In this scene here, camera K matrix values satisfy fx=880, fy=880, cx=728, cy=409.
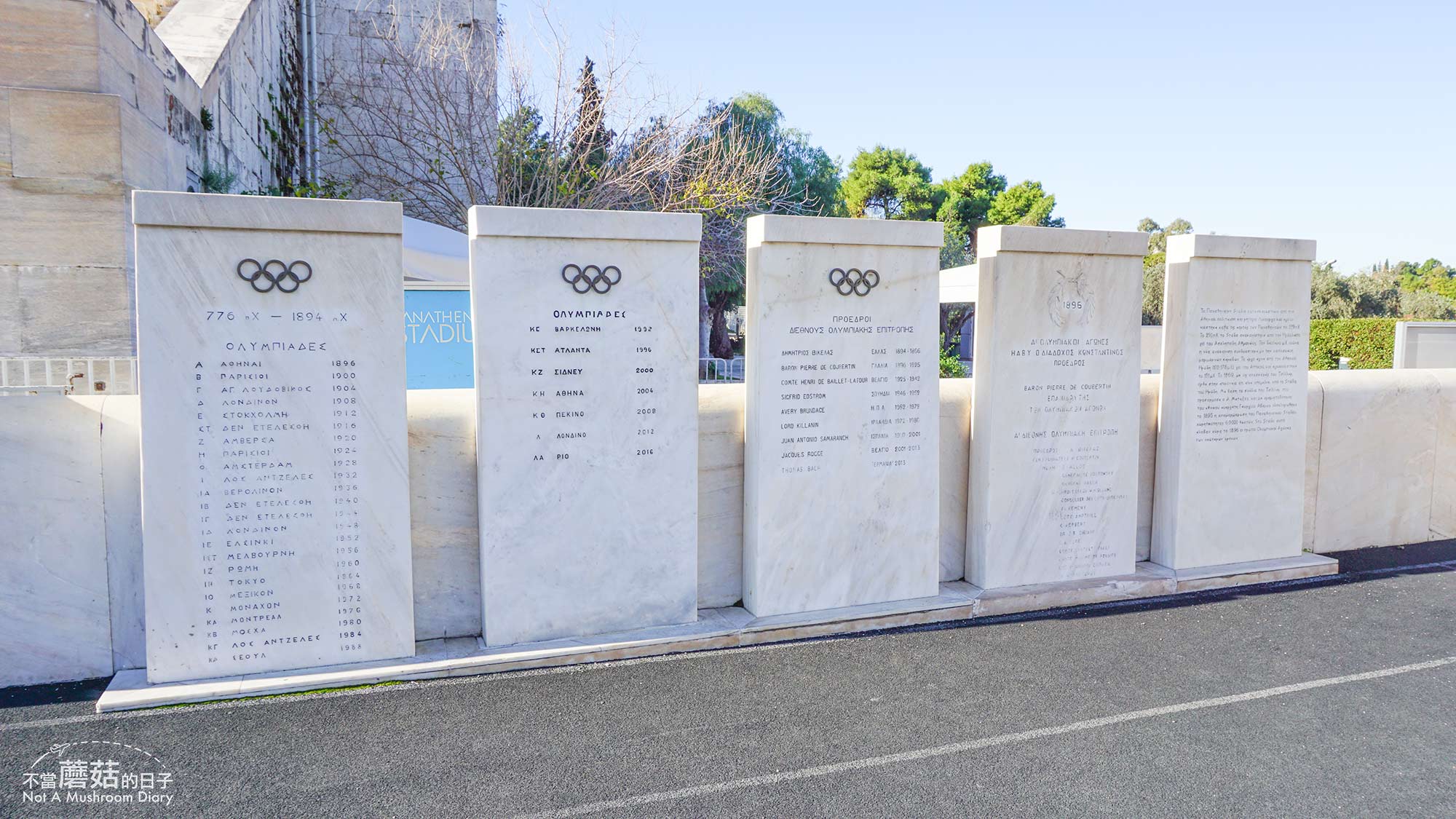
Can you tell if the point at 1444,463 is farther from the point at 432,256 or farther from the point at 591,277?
the point at 432,256

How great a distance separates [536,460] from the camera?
14.2 feet

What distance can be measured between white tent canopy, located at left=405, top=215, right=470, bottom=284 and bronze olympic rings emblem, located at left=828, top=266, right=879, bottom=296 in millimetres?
4005

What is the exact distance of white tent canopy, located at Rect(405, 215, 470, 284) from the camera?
7703 mm

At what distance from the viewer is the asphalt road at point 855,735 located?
3047mm

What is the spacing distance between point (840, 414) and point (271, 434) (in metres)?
2.83

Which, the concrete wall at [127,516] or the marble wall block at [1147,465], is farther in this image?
the marble wall block at [1147,465]

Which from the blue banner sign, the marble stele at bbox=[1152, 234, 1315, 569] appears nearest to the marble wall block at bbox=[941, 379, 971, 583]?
the marble stele at bbox=[1152, 234, 1315, 569]

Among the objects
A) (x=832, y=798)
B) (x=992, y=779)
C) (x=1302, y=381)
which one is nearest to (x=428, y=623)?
(x=832, y=798)

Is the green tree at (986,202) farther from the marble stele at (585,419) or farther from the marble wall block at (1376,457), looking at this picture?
the marble stele at (585,419)

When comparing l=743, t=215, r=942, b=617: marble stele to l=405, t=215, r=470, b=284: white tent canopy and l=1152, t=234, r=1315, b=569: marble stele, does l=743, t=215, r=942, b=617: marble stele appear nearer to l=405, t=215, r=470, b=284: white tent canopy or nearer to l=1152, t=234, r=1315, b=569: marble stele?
l=1152, t=234, r=1315, b=569: marble stele

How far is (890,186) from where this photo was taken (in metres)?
38.1

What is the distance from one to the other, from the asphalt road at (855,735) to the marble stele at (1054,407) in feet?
2.56

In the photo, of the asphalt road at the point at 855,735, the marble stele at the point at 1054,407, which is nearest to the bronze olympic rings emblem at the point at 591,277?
the asphalt road at the point at 855,735

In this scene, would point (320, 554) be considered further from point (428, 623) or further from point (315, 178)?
point (315, 178)
